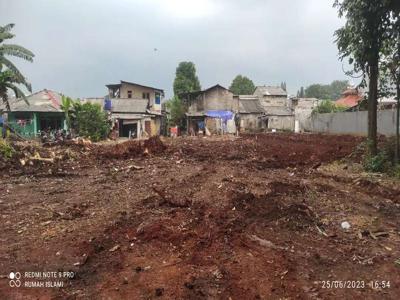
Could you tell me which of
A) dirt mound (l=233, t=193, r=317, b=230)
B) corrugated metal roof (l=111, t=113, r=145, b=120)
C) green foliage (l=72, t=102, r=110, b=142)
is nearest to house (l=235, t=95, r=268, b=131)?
corrugated metal roof (l=111, t=113, r=145, b=120)

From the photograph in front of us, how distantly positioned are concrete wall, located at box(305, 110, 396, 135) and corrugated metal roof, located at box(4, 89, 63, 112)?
23332 mm

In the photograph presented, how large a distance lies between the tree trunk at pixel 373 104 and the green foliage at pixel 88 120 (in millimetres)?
25080

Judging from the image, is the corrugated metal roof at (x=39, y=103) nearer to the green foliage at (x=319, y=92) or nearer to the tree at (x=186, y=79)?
the tree at (x=186, y=79)

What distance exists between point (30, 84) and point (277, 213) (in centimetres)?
2111

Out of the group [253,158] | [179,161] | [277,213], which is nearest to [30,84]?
Answer: [179,161]

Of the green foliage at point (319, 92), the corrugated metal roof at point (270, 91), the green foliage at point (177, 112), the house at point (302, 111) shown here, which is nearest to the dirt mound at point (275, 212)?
the green foliage at point (177, 112)

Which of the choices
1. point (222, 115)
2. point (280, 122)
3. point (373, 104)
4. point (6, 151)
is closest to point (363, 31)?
point (373, 104)

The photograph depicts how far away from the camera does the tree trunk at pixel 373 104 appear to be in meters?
14.2

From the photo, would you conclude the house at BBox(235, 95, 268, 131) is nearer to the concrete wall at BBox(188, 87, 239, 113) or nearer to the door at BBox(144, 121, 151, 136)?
the concrete wall at BBox(188, 87, 239, 113)

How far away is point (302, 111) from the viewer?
199ft

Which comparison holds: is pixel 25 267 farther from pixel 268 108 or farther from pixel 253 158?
pixel 268 108

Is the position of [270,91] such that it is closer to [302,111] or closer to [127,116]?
[302,111]

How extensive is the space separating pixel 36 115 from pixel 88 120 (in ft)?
17.2

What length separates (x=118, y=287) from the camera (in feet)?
15.7
